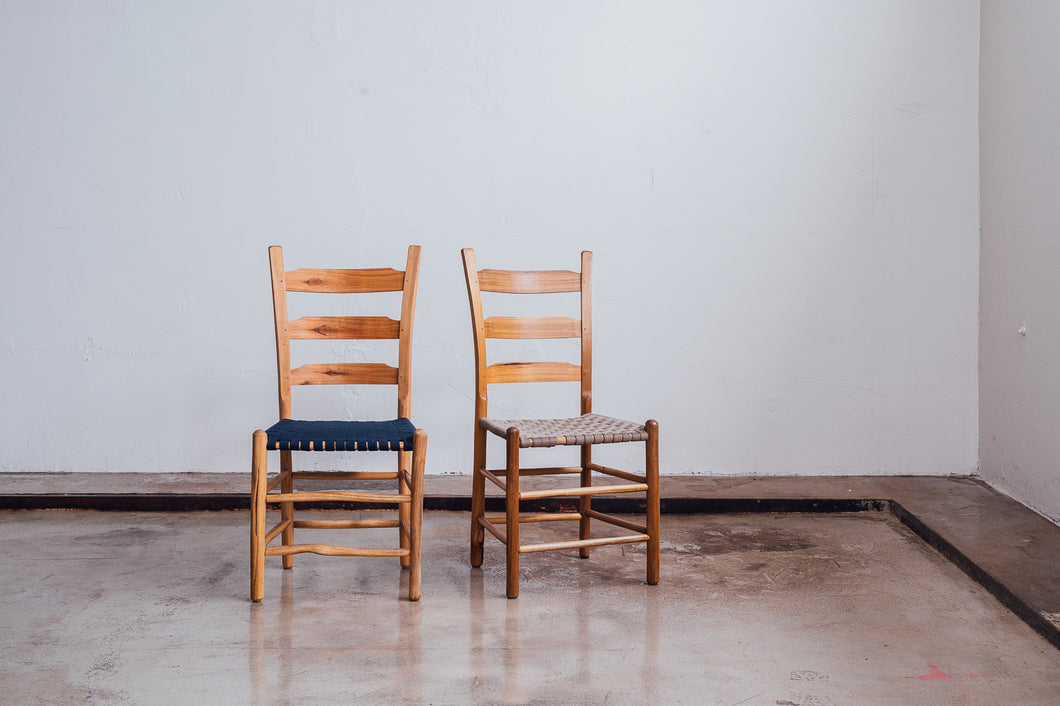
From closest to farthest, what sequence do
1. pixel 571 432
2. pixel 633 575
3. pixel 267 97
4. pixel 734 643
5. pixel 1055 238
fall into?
1. pixel 734 643
2. pixel 571 432
3. pixel 633 575
4. pixel 1055 238
5. pixel 267 97

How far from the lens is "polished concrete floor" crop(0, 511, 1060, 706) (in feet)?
6.12

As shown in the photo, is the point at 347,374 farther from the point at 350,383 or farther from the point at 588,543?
the point at 588,543

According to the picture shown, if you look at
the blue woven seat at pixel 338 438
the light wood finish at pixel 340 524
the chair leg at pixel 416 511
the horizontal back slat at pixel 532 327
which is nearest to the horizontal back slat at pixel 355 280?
the horizontal back slat at pixel 532 327

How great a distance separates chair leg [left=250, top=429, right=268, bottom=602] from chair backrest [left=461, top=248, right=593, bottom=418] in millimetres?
711

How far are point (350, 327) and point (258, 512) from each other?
0.68 m

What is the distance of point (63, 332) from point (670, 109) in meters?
2.95

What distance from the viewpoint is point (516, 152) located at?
383cm

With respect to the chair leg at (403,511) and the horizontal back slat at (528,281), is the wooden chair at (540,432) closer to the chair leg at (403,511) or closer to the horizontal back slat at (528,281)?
the horizontal back slat at (528,281)

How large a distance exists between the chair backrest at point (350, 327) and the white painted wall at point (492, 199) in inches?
42.0

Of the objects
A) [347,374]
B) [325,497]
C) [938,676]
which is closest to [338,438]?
[325,497]

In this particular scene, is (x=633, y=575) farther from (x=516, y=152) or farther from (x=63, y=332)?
(x=63, y=332)

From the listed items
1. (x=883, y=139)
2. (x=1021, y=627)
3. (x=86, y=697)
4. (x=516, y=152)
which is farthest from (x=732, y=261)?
(x=86, y=697)

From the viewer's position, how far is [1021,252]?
342 centimetres

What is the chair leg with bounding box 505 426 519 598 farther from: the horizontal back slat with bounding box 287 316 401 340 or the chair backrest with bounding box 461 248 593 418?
the horizontal back slat with bounding box 287 316 401 340
